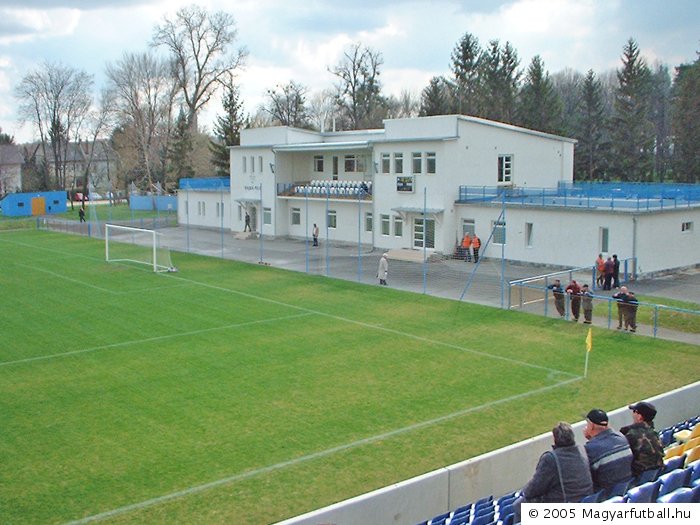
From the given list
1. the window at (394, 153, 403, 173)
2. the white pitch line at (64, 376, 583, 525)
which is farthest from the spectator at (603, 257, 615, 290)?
the window at (394, 153, 403, 173)

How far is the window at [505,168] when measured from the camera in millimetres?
41844

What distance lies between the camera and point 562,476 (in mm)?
8258

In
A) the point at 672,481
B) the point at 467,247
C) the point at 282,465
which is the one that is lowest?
the point at 282,465

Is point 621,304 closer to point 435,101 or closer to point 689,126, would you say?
point 689,126

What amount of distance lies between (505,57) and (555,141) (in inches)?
1176

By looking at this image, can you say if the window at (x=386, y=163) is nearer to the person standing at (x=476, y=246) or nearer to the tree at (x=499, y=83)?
the person standing at (x=476, y=246)

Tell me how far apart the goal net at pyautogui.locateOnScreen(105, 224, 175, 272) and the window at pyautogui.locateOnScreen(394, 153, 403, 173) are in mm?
12711

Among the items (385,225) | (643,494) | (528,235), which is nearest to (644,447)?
(643,494)

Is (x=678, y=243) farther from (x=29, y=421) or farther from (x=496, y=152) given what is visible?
(x=29, y=421)

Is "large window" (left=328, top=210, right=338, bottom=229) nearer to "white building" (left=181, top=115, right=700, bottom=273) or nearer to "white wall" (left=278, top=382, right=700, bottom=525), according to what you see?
"white building" (left=181, top=115, right=700, bottom=273)

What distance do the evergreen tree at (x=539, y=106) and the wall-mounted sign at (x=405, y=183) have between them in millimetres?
30934

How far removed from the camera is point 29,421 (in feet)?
51.2

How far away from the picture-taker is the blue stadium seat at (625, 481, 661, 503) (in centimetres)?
788

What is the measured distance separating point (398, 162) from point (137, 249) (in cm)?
1534
